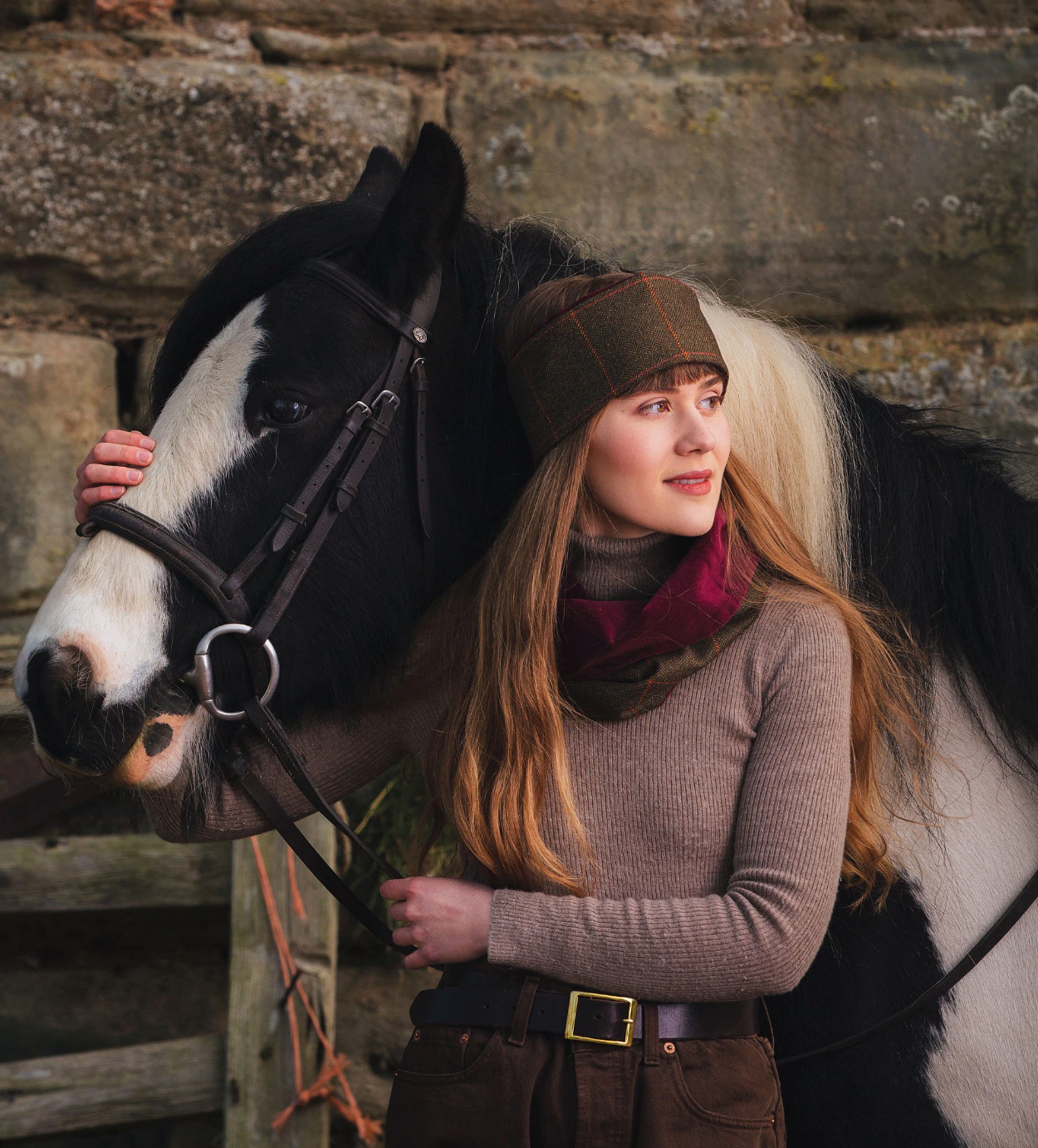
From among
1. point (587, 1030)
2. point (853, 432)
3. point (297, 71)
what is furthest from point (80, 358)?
point (587, 1030)

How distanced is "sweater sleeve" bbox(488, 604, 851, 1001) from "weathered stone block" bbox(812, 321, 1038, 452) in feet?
4.85

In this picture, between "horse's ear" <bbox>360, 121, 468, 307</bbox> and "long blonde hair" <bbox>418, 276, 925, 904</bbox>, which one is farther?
"horse's ear" <bbox>360, 121, 468, 307</bbox>

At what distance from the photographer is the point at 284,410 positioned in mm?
1210

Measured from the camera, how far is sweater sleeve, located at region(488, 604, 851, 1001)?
3.25 feet

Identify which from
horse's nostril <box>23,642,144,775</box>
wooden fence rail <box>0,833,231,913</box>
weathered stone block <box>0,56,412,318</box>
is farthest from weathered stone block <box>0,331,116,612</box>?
horse's nostril <box>23,642,144,775</box>

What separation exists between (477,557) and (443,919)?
0.48 metres

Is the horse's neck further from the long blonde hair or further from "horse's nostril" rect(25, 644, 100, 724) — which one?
"horse's nostril" rect(25, 644, 100, 724)

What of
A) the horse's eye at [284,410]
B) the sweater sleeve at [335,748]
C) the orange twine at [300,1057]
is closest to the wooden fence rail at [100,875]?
the orange twine at [300,1057]

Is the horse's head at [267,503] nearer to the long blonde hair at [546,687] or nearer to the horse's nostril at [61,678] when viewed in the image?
the horse's nostril at [61,678]

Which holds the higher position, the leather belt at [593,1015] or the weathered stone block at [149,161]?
the weathered stone block at [149,161]

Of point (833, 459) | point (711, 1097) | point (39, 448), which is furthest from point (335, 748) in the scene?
point (39, 448)

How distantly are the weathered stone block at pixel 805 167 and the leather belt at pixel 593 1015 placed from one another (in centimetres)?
172

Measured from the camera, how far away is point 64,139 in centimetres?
224

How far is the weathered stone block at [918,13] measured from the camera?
243cm
